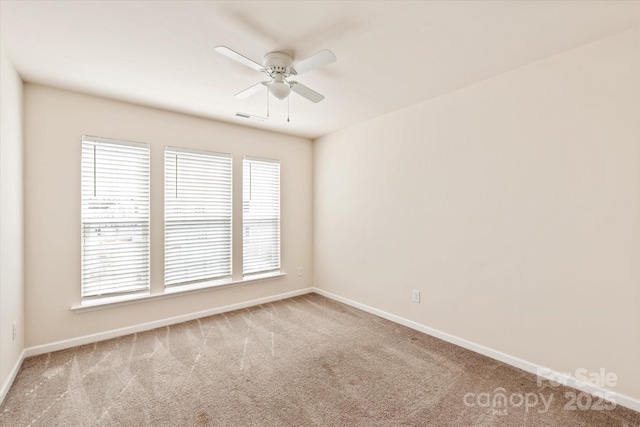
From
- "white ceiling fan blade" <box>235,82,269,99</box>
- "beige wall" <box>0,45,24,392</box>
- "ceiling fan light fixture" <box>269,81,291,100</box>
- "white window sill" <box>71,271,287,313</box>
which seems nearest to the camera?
"beige wall" <box>0,45,24,392</box>

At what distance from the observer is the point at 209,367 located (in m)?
2.48

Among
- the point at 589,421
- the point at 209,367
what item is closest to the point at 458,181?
the point at 589,421

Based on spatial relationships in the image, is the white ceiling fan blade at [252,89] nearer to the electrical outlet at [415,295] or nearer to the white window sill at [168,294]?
the white window sill at [168,294]

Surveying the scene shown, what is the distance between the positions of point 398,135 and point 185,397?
3.27 metres

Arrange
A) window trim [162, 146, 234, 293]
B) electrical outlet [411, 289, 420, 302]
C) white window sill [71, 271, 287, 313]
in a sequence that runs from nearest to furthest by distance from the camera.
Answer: white window sill [71, 271, 287, 313] → electrical outlet [411, 289, 420, 302] → window trim [162, 146, 234, 293]

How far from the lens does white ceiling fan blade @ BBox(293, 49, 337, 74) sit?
72.7 inches

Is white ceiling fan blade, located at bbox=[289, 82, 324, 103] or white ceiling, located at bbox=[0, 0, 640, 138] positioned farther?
white ceiling fan blade, located at bbox=[289, 82, 324, 103]

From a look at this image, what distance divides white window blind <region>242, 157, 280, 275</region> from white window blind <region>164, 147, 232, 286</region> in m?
0.25

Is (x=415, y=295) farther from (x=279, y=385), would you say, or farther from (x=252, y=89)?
(x=252, y=89)

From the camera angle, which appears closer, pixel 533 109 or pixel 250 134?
pixel 533 109

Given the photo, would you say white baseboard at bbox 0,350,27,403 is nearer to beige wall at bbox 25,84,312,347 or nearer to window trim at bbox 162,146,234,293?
beige wall at bbox 25,84,312,347

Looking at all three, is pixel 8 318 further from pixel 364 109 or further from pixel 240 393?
pixel 364 109

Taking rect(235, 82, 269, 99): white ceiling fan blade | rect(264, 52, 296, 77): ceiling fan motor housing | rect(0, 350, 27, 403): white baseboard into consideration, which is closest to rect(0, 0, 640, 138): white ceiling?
rect(264, 52, 296, 77): ceiling fan motor housing

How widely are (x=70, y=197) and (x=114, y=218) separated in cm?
42
